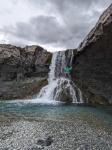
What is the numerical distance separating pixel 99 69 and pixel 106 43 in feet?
24.3

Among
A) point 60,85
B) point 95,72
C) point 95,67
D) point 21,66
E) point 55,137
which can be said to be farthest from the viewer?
point 21,66

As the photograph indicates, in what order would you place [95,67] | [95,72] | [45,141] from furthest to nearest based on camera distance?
[95,72], [95,67], [45,141]

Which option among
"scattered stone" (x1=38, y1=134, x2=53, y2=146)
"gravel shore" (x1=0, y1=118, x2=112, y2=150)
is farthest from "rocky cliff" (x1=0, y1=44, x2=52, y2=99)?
"scattered stone" (x1=38, y1=134, x2=53, y2=146)

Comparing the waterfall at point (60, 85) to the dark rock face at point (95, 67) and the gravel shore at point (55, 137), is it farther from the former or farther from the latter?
the gravel shore at point (55, 137)

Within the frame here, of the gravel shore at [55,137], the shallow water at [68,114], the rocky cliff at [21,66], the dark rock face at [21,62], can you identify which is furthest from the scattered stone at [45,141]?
the dark rock face at [21,62]

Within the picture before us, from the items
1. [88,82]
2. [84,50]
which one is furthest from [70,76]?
[84,50]

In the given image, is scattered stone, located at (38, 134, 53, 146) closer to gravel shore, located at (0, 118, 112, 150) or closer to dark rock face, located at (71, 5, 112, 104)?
gravel shore, located at (0, 118, 112, 150)

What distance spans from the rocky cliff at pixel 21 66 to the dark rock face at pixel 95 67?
365 inches

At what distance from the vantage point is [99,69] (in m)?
43.6

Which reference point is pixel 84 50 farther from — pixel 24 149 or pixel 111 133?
pixel 24 149

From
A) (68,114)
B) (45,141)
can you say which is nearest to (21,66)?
(68,114)

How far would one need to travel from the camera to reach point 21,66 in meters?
55.3

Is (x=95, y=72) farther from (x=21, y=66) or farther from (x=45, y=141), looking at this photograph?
(x=45, y=141)

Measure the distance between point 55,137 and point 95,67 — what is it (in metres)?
30.2
